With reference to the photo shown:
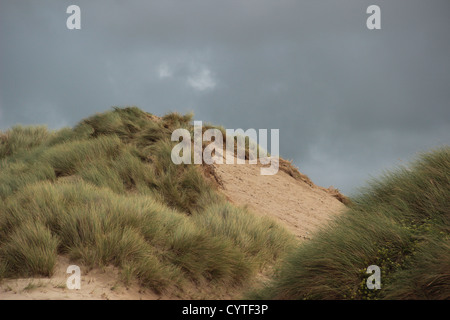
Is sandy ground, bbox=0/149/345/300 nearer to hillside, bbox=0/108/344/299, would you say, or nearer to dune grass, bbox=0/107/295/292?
hillside, bbox=0/108/344/299

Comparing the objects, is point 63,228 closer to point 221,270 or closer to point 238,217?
point 221,270

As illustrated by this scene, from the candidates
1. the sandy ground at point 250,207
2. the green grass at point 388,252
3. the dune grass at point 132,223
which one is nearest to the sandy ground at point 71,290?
the sandy ground at point 250,207

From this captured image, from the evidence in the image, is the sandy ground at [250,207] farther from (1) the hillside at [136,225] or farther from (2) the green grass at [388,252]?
(2) the green grass at [388,252]

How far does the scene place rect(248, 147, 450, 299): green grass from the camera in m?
4.74

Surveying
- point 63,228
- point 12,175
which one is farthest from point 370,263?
point 12,175

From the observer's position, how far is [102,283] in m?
5.90

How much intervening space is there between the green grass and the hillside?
4.40ft

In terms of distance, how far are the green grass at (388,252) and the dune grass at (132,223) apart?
1.32 meters

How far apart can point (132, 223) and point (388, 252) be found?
147 inches

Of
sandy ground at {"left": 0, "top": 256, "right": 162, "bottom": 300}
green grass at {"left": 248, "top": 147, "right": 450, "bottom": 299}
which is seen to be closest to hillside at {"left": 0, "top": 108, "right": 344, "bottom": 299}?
sandy ground at {"left": 0, "top": 256, "right": 162, "bottom": 300}

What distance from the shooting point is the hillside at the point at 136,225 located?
6.06 metres

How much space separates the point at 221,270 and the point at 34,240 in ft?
9.00

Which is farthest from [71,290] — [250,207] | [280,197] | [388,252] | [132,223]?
[280,197]

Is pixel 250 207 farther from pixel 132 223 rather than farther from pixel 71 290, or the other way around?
pixel 71 290
